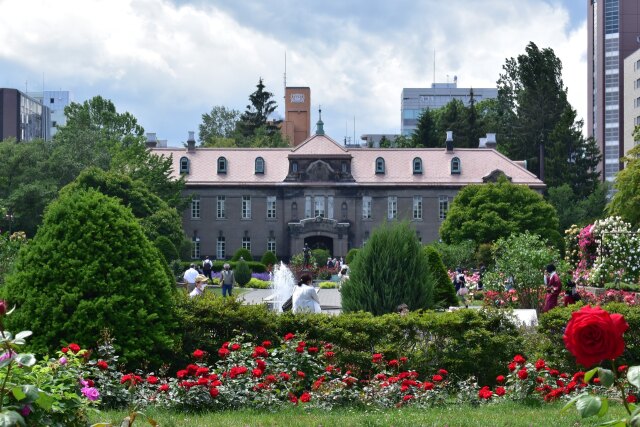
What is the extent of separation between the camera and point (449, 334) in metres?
11.1

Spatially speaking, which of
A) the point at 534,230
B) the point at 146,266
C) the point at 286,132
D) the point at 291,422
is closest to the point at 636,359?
the point at 291,422

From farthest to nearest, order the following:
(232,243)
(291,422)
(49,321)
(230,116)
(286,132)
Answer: (286,132)
(230,116)
(232,243)
(49,321)
(291,422)

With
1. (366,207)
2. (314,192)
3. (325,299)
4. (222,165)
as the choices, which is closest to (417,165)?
(366,207)

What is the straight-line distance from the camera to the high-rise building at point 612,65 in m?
94.6

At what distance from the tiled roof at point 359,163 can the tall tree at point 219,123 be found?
2432 centimetres

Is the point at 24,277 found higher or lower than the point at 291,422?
higher

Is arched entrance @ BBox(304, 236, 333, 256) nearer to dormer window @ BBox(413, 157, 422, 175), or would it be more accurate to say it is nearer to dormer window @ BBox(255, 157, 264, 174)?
dormer window @ BBox(255, 157, 264, 174)

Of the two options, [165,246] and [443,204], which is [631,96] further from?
[165,246]

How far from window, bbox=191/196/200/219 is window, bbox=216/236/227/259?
7.45ft

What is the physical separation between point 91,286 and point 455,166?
55016 millimetres

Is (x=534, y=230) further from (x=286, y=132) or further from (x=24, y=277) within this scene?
(x=286, y=132)

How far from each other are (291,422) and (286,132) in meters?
99.8

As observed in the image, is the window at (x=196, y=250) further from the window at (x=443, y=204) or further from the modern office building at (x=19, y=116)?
the modern office building at (x=19, y=116)

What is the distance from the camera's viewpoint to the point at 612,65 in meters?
95.6
